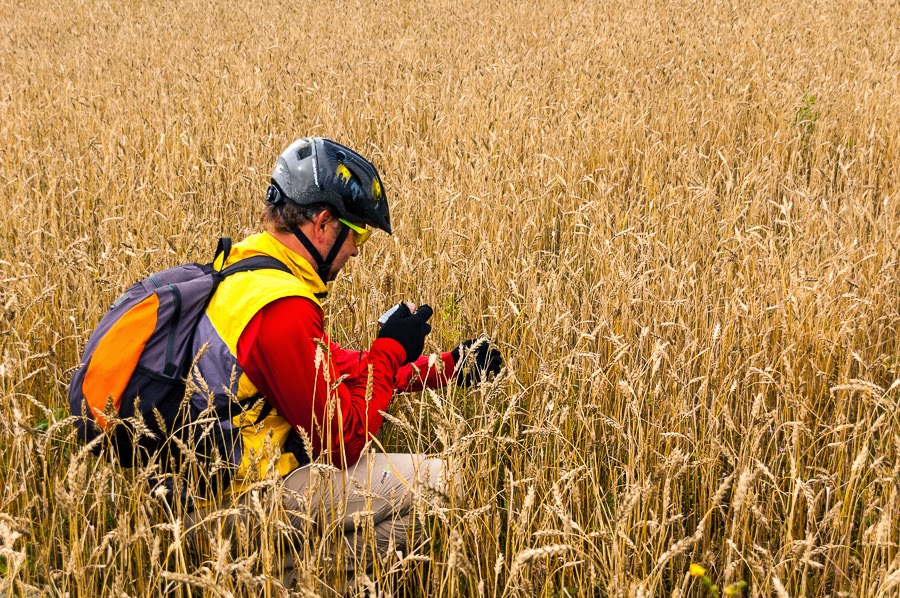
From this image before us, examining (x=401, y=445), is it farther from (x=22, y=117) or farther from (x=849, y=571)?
(x=22, y=117)

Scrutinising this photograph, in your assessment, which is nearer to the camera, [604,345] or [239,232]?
A: [604,345]

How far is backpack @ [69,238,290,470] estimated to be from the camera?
77.5 inches

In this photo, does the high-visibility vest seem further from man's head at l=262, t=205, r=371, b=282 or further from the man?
man's head at l=262, t=205, r=371, b=282

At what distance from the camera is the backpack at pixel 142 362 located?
1970 millimetres

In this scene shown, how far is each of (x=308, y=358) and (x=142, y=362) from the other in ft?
→ 1.33

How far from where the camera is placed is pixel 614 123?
532cm

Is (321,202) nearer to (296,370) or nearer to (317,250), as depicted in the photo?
(317,250)

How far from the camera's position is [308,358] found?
2.04 metres

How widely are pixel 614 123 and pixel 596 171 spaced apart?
75cm

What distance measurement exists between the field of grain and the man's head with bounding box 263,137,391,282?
30 cm

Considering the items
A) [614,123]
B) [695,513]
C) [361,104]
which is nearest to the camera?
[695,513]

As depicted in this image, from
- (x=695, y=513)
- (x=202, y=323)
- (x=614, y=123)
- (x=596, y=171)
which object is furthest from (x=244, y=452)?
(x=614, y=123)

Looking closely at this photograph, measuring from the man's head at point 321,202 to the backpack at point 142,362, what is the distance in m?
0.34

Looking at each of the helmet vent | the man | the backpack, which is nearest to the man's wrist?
the man
